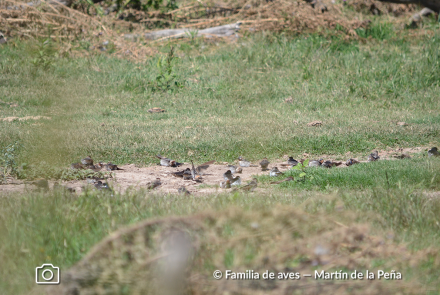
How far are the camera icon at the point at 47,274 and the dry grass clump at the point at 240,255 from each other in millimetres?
66

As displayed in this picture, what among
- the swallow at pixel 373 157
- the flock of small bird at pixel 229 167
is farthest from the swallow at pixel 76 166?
the swallow at pixel 373 157

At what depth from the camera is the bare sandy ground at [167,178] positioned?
474cm

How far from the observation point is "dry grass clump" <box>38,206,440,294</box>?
215 centimetres

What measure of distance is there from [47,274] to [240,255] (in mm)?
1105

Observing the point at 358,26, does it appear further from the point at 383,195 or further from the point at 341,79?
the point at 383,195

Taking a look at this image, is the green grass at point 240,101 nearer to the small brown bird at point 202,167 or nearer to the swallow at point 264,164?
the small brown bird at point 202,167

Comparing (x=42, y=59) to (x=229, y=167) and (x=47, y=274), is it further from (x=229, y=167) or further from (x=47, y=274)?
(x=47, y=274)

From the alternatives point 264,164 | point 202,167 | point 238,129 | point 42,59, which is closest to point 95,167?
point 202,167

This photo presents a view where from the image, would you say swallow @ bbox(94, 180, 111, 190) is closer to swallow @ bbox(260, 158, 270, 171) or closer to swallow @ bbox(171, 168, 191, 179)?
swallow @ bbox(171, 168, 191, 179)

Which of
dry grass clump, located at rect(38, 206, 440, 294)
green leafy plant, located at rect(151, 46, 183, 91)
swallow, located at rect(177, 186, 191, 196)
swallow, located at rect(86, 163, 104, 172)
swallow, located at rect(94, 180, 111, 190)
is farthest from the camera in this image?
green leafy plant, located at rect(151, 46, 183, 91)

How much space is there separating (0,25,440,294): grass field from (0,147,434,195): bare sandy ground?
0.24m

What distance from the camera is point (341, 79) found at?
9.20 meters

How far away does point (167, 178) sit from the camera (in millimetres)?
5340

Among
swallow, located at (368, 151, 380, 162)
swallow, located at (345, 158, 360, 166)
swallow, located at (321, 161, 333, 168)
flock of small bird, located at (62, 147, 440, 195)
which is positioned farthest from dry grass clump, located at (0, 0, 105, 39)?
swallow, located at (368, 151, 380, 162)
